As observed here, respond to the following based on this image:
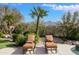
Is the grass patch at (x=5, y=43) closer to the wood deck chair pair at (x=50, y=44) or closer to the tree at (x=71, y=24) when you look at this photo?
the wood deck chair pair at (x=50, y=44)

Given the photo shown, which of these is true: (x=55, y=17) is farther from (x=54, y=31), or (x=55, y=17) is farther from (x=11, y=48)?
(x=11, y=48)

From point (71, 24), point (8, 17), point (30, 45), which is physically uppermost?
point (8, 17)

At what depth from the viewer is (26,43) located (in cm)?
699

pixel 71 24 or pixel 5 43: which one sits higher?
pixel 71 24

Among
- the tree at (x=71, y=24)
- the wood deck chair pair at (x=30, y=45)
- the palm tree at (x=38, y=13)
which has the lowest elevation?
the wood deck chair pair at (x=30, y=45)

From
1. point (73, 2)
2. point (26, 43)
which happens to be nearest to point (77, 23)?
point (73, 2)

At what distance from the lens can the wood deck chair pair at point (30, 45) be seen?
22.8 ft

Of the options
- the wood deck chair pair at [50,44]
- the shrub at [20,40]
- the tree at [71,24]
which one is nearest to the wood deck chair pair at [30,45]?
the shrub at [20,40]

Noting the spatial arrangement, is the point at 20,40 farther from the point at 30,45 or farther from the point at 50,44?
the point at 50,44

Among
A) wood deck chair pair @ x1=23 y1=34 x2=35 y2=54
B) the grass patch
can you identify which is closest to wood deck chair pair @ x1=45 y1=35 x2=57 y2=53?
wood deck chair pair @ x1=23 y1=34 x2=35 y2=54

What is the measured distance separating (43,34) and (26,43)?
0.85ft

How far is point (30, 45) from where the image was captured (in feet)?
22.9

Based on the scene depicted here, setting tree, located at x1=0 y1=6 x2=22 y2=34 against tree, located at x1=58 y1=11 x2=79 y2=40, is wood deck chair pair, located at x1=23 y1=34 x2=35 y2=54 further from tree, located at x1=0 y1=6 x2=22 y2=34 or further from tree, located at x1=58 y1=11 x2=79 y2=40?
tree, located at x1=58 y1=11 x2=79 y2=40

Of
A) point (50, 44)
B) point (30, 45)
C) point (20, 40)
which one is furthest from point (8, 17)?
point (50, 44)
